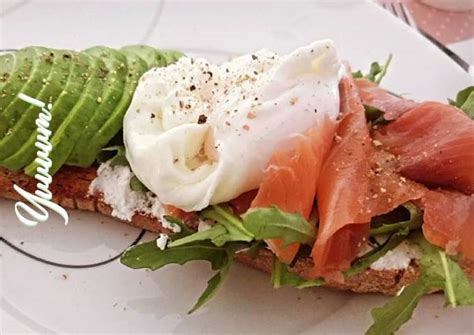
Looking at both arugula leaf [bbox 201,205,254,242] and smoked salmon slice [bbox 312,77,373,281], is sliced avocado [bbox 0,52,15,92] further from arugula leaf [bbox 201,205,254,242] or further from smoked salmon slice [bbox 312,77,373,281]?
smoked salmon slice [bbox 312,77,373,281]

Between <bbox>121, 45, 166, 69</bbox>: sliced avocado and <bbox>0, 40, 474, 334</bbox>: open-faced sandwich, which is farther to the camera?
<bbox>121, 45, 166, 69</bbox>: sliced avocado

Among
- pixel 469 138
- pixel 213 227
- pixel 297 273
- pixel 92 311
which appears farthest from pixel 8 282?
pixel 469 138

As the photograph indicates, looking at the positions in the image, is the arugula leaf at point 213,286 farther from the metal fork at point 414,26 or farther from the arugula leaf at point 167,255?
the metal fork at point 414,26

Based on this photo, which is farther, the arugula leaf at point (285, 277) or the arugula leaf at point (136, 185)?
the arugula leaf at point (136, 185)

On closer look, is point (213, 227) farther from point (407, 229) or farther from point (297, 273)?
point (407, 229)

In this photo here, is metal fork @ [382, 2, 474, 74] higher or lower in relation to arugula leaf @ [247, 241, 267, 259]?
higher

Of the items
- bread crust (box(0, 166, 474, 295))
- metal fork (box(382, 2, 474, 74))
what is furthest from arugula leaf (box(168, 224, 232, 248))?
metal fork (box(382, 2, 474, 74))

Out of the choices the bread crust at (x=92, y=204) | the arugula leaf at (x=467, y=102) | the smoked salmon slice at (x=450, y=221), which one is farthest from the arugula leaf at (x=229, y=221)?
the arugula leaf at (x=467, y=102)

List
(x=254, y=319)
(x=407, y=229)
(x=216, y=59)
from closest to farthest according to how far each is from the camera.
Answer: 1. (x=407, y=229)
2. (x=254, y=319)
3. (x=216, y=59)
